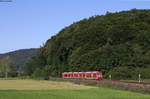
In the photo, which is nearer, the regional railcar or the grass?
the grass

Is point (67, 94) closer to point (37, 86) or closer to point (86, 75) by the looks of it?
point (37, 86)

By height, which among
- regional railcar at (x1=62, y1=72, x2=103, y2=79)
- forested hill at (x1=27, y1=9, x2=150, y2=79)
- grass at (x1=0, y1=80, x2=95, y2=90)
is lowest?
grass at (x1=0, y1=80, x2=95, y2=90)

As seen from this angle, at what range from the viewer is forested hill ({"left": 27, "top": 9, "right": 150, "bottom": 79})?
237 feet

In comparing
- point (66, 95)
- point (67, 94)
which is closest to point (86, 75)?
point (67, 94)

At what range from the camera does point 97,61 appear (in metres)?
75.9

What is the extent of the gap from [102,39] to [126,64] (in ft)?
57.6

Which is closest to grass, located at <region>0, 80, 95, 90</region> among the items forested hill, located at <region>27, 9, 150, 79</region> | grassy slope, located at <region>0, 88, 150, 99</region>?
grassy slope, located at <region>0, 88, 150, 99</region>

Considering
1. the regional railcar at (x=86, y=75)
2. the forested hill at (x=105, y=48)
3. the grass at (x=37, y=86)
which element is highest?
the forested hill at (x=105, y=48)

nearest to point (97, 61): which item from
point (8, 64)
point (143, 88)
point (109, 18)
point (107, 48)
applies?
point (107, 48)

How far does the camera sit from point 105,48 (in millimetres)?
77188

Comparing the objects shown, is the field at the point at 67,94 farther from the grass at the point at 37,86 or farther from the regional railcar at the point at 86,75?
the regional railcar at the point at 86,75

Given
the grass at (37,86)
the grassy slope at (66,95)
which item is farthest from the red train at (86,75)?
the grassy slope at (66,95)

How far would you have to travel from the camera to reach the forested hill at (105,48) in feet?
237

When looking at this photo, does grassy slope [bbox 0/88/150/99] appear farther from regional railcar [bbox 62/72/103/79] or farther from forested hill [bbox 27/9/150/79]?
forested hill [bbox 27/9/150/79]
